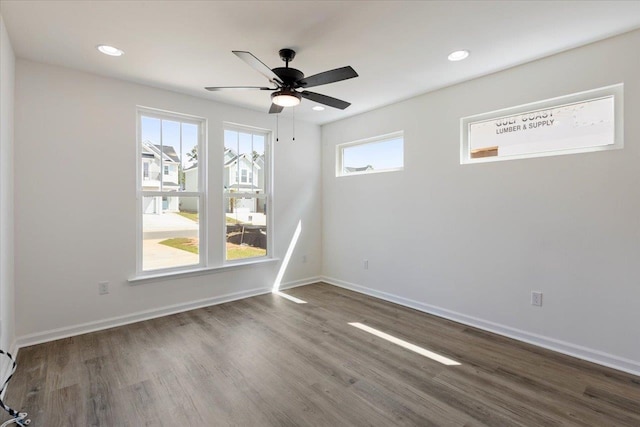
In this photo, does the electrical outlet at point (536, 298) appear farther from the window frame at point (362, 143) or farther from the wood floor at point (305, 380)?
the window frame at point (362, 143)

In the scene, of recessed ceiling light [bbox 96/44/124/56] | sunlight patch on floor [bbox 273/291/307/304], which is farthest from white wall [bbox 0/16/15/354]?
sunlight patch on floor [bbox 273/291/307/304]

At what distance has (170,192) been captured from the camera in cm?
379

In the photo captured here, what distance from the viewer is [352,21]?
2312 mm

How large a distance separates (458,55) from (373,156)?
1.91 meters

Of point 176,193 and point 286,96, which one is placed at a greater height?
point 286,96

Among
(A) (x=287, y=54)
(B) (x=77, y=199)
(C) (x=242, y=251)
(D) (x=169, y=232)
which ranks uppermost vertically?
(A) (x=287, y=54)

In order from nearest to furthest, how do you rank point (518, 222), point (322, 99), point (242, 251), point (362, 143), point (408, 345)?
point (322, 99) < point (408, 345) < point (518, 222) < point (242, 251) < point (362, 143)

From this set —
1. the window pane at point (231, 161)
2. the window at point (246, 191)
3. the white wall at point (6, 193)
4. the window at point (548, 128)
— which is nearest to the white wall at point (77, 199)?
the white wall at point (6, 193)

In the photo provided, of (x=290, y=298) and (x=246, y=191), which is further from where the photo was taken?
(x=246, y=191)

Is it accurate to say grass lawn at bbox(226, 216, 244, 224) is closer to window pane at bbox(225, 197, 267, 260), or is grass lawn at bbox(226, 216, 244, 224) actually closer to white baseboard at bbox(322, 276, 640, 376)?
window pane at bbox(225, 197, 267, 260)

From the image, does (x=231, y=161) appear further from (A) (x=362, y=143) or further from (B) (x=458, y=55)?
(B) (x=458, y=55)

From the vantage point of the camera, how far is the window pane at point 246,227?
4352 mm

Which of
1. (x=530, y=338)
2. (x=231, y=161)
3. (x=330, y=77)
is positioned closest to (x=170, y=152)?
(x=231, y=161)

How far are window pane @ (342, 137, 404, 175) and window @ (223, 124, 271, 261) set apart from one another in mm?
1288
